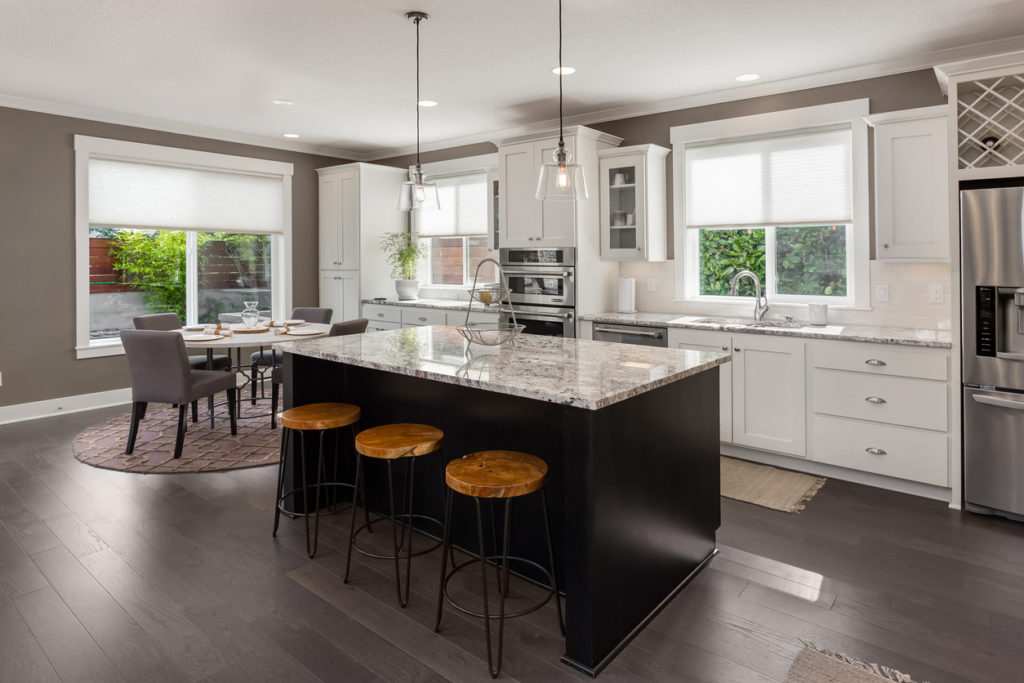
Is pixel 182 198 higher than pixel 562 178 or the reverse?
higher

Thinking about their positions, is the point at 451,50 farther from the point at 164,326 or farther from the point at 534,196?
the point at 164,326

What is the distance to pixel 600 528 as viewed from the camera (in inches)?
79.7

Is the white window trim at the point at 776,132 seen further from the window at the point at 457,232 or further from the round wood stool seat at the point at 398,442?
the round wood stool seat at the point at 398,442

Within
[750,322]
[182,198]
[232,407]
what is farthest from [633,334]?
[182,198]

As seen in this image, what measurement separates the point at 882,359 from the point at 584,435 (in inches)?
97.5

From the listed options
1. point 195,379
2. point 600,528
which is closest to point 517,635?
point 600,528

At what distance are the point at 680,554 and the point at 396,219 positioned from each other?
17.8 feet

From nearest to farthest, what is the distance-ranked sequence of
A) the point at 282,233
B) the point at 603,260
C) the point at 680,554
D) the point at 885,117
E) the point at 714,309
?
the point at 680,554 → the point at 885,117 → the point at 714,309 → the point at 603,260 → the point at 282,233

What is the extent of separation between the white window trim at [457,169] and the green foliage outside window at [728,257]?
7.48 ft

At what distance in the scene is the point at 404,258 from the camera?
267 inches

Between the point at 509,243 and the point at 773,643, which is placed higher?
the point at 509,243

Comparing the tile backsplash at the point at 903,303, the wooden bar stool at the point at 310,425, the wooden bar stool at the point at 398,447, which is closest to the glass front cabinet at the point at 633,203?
the tile backsplash at the point at 903,303

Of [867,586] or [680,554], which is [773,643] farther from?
[867,586]

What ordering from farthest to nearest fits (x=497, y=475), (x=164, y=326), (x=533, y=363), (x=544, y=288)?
(x=164, y=326)
(x=544, y=288)
(x=533, y=363)
(x=497, y=475)
